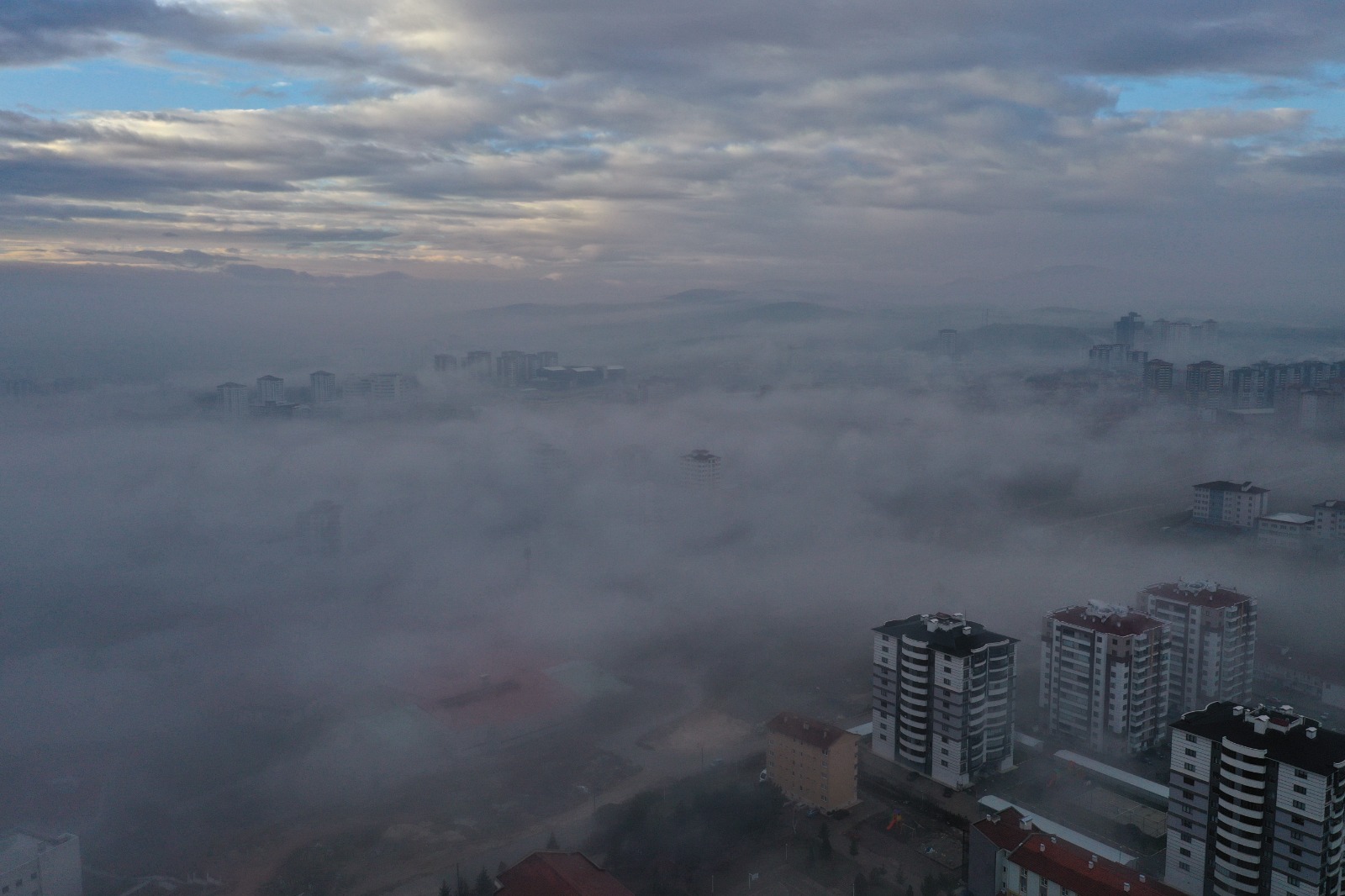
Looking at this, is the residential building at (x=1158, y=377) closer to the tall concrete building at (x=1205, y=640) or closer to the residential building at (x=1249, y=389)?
the residential building at (x=1249, y=389)

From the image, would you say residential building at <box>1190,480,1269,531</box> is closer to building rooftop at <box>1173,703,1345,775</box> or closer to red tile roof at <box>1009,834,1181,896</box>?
building rooftop at <box>1173,703,1345,775</box>

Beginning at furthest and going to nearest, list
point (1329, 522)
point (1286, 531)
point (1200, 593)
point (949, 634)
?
1. point (1286, 531)
2. point (1329, 522)
3. point (1200, 593)
4. point (949, 634)

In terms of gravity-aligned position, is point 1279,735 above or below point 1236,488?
above

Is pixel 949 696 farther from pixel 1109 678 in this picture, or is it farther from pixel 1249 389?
pixel 1249 389

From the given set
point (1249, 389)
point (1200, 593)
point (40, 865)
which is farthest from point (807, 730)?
point (1249, 389)

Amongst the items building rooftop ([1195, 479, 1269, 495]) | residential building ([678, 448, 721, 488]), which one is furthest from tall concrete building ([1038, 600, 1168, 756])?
residential building ([678, 448, 721, 488])

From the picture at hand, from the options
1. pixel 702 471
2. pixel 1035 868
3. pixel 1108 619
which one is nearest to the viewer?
pixel 1035 868

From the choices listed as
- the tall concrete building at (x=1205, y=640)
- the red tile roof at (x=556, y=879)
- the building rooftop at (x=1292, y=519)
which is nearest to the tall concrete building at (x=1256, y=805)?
the tall concrete building at (x=1205, y=640)
